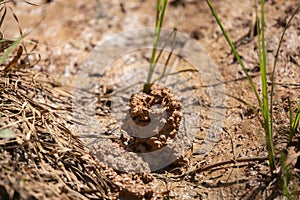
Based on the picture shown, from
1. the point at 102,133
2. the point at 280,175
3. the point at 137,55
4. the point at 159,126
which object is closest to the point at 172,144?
the point at 159,126

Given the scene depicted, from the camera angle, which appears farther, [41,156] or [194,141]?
[194,141]

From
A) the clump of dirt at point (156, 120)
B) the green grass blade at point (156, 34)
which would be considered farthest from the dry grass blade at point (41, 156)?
the green grass blade at point (156, 34)

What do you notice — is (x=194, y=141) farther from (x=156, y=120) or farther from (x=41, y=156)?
(x=41, y=156)

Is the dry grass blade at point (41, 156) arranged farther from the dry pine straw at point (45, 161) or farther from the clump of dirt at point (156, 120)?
the clump of dirt at point (156, 120)

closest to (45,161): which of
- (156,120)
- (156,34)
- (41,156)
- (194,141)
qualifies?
(41,156)

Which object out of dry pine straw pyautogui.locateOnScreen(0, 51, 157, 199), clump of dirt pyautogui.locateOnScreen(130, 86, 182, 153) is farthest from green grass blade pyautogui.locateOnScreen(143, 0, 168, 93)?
dry pine straw pyautogui.locateOnScreen(0, 51, 157, 199)

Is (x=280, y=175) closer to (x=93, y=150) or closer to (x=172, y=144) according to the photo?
(x=172, y=144)

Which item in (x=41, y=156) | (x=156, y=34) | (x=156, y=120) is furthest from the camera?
(x=156, y=34)
